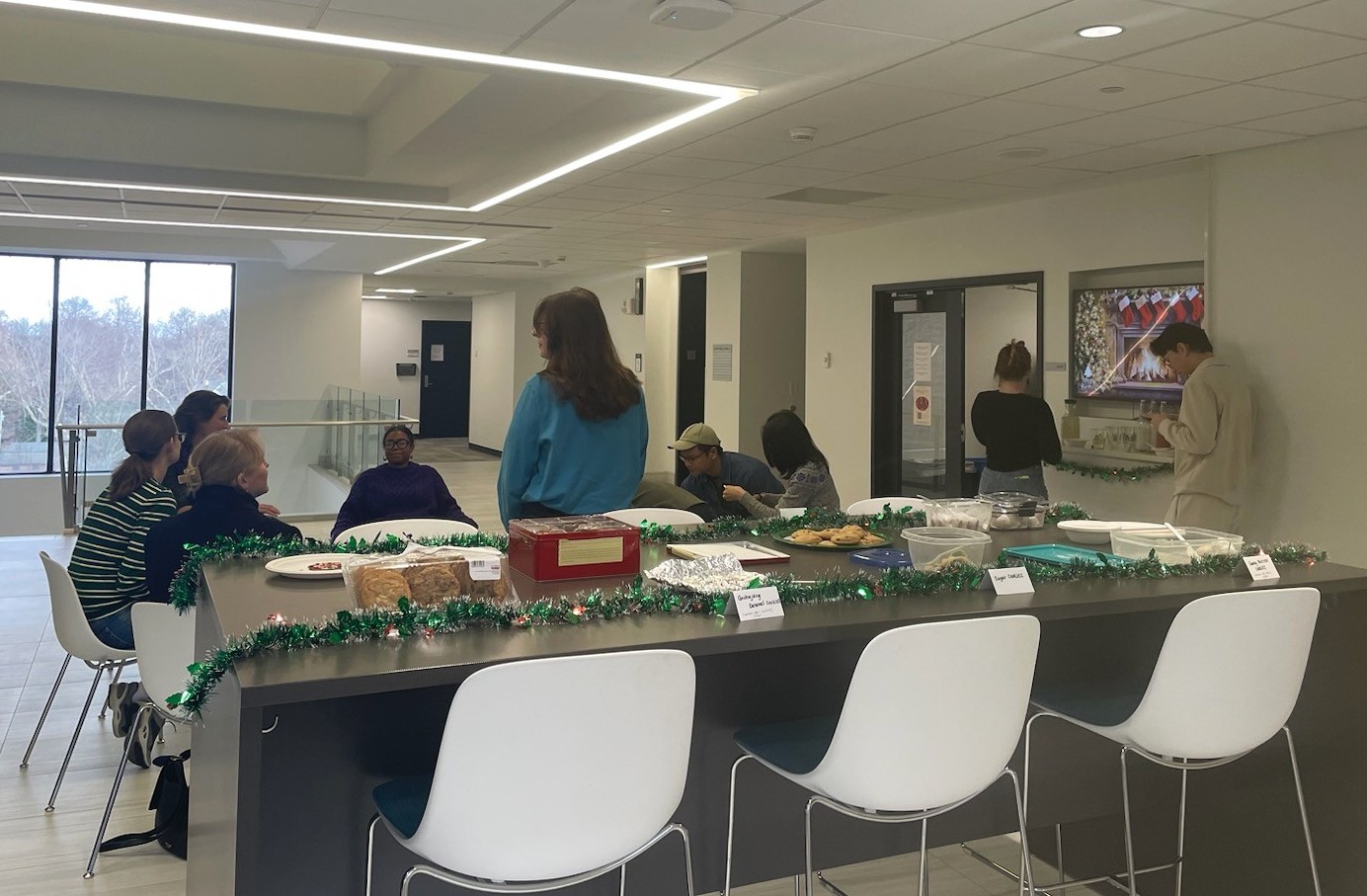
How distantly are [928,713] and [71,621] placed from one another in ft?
9.60

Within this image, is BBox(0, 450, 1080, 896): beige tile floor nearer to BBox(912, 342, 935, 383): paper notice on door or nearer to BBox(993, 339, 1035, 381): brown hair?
BBox(993, 339, 1035, 381): brown hair

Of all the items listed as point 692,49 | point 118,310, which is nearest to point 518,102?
point 692,49

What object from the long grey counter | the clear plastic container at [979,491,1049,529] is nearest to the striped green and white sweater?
the long grey counter

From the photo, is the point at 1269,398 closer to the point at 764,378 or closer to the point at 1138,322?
the point at 1138,322

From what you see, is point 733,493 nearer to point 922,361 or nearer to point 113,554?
point 113,554

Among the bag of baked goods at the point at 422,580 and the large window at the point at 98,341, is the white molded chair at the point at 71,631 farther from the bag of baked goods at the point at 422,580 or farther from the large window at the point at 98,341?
the large window at the point at 98,341

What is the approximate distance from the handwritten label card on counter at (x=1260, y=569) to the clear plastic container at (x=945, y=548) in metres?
→ 0.66

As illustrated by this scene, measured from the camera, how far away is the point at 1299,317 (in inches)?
212

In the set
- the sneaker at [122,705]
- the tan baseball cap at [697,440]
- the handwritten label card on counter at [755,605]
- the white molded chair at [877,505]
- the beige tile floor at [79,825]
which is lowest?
the beige tile floor at [79,825]

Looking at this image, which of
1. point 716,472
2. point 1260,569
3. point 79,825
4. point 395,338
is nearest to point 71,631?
point 79,825

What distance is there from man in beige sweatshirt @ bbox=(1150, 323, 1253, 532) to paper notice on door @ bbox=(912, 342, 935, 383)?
2.79 meters

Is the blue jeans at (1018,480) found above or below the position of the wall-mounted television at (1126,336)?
below

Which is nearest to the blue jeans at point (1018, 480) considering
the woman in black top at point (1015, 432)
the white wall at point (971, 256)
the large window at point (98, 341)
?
the woman in black top at point (1015, 432)

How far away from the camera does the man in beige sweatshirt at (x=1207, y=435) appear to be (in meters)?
5.45
